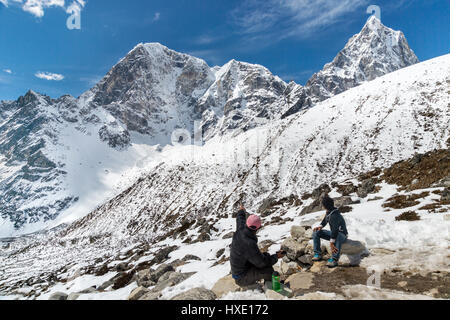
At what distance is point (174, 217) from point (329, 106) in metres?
54.2

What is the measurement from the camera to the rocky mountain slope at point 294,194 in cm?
984

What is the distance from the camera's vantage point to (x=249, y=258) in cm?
638

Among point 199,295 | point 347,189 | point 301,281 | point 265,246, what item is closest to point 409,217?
point 265,246

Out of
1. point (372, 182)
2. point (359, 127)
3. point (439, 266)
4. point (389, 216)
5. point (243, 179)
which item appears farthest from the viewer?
point (243, 179)

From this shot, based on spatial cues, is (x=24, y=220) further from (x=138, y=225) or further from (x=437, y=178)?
(x=437, y=178)

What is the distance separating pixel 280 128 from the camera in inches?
2916

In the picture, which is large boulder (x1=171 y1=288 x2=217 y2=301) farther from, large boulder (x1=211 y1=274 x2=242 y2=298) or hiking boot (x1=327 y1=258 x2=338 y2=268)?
hiking boot (x1=327 y1=258 x2=338 y2=268)

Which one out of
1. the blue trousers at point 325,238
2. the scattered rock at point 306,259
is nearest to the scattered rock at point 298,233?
the scattered rock at point 306,259

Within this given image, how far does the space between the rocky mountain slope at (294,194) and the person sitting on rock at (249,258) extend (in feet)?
6.44

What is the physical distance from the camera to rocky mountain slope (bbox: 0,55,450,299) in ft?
32.3

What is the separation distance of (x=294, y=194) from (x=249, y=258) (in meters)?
37.8

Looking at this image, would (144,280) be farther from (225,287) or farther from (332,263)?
(332,263)
